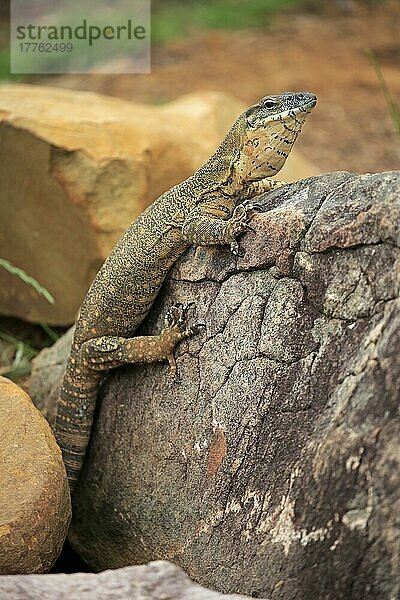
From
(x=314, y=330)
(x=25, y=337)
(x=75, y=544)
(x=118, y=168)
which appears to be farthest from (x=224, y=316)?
(x=25, y=337)

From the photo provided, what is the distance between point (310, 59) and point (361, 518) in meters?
11.3

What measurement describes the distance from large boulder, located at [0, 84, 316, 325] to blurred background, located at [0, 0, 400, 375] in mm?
3303

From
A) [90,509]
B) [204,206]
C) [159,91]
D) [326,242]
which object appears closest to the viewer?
[326,242]

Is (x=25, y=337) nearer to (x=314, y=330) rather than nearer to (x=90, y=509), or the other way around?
(x=90, y=509)

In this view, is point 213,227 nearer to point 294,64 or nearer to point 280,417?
point 280,417

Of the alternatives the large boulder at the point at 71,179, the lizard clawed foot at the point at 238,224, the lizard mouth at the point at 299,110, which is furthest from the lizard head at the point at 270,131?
the large boulder at the point at 71,179

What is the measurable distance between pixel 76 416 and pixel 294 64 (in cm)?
943

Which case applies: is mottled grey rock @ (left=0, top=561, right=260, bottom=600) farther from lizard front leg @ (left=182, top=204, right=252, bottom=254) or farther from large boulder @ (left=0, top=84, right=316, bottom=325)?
large boulder @ (left=0, top=84, right=316, bottom=325)

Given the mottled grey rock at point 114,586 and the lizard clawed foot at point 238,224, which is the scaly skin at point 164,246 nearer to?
the lizard clawed foot at point 238,224

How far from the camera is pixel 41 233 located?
6906 mm

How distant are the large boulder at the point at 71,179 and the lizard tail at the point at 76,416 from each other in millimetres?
1835

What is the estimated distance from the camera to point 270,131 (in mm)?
4473

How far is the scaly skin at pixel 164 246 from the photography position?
446 centimetres

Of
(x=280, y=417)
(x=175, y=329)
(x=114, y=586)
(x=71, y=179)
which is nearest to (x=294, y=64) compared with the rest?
(x=71, y=179)
